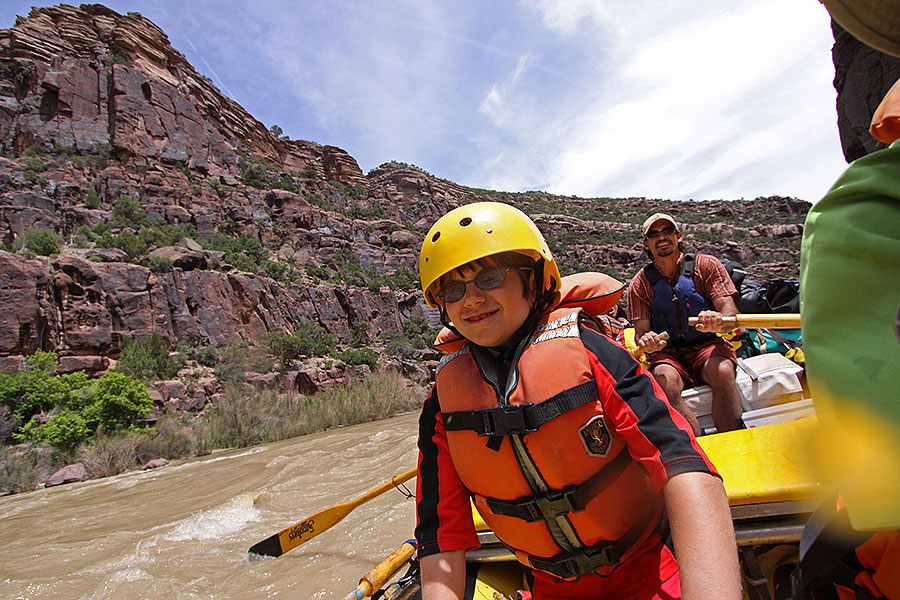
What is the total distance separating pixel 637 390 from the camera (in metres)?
1.09

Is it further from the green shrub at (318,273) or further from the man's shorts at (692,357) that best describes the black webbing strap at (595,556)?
the green shrub at (318,273)

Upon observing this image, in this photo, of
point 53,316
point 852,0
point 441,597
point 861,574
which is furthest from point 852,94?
point 53,316

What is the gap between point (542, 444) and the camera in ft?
3.85

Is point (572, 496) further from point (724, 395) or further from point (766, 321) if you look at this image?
point (724, 395)

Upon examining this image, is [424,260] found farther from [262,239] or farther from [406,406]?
[262,239]

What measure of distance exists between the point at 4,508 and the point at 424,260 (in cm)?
1016

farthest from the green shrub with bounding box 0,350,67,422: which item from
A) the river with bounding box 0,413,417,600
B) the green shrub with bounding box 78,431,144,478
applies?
the river with bounding box 0,413,417,600

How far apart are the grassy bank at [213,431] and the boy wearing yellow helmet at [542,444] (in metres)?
11.4

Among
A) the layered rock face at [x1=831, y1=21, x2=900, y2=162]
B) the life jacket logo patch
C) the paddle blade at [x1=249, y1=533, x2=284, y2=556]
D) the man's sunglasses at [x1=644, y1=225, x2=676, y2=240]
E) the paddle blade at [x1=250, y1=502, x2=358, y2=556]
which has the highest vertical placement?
the layered rock face at [x1=831, y1=21, x2=900, y2=162]

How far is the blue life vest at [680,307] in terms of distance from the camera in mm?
3053

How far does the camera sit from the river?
342cm

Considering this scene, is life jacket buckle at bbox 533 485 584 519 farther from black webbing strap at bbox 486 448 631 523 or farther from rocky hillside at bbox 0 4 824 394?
Result: rocky hillside at bbox 0 4 824 394

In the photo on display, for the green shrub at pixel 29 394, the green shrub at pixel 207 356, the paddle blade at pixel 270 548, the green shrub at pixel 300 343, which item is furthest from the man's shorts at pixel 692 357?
the green shrub at pixel 207 356

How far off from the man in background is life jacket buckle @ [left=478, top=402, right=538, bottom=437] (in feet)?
6.50
